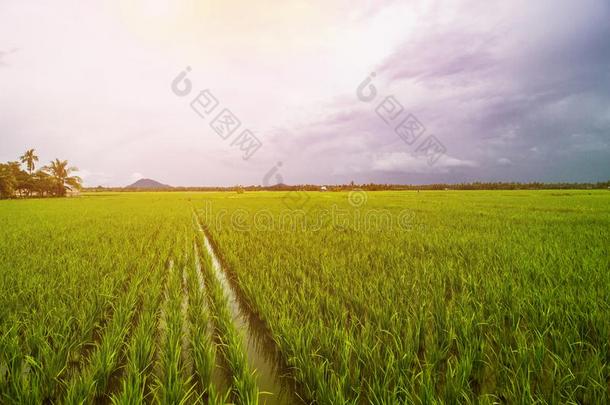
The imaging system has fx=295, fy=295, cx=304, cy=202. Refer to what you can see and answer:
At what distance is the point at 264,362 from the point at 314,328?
502 millimetres

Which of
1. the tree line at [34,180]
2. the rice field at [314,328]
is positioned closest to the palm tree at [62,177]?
the tree line at [34,180]

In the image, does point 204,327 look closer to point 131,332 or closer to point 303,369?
point 131,332

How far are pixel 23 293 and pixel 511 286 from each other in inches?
226

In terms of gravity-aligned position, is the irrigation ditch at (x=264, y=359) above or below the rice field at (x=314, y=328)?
below

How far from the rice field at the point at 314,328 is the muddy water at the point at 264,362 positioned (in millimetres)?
14

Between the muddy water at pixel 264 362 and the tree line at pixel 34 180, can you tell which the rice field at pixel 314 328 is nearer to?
the muddy water at pixel 264 362

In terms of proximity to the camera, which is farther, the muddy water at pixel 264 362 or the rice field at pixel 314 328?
the muddy water at pixel 264 362

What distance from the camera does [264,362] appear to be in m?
2.49

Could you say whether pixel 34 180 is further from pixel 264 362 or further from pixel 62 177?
pixel 264 362

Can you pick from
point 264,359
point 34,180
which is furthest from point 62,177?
point 264,359

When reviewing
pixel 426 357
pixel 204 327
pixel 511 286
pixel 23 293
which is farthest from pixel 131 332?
pixel 511 286

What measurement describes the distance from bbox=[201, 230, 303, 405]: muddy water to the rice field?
0.5 inches

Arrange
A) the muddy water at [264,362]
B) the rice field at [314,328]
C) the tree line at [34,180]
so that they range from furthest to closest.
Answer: the tree line at [34,180]
the muddy water at [264,362]
the rice field at [314,328]

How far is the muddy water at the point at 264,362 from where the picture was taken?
2072 millimetres
